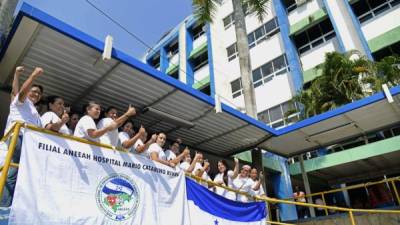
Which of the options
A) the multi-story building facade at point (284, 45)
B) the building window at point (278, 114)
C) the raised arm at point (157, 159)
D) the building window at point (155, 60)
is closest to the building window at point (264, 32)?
the multi-story building facade at point (284, 45)

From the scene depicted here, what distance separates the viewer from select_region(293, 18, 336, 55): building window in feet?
68.3

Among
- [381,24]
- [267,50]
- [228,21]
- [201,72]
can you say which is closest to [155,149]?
[381,24]

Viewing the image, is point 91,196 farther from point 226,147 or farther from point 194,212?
point 226,147

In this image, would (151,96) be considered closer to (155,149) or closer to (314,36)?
(155,149)

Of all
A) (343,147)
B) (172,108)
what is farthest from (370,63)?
(172,108)

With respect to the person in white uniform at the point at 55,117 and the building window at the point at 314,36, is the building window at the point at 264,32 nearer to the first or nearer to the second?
the building window at the point at 314,36

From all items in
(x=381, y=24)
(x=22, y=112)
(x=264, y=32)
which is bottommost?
(x=22, y=112)

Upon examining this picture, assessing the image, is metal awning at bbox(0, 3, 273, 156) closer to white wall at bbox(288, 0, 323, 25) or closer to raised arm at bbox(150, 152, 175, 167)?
raised arm at bbox(150, 152, 175, 167)

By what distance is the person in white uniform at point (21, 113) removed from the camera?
3739mm

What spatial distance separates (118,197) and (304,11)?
70.1 feet

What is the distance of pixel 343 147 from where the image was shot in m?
17.3

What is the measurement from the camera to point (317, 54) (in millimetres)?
20766

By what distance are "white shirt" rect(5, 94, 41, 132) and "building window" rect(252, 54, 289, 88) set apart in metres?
19.2

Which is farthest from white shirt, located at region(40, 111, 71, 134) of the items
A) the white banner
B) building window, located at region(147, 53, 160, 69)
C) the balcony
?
building window, located at region(147, 53, 160, 69)
